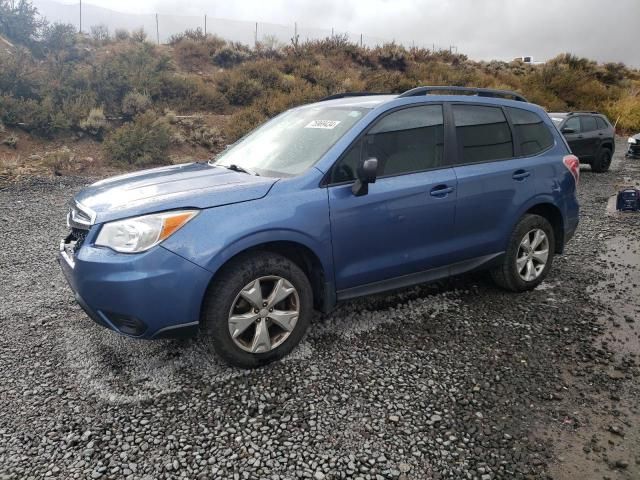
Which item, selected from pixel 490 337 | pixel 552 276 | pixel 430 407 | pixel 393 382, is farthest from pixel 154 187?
pixel 552 276

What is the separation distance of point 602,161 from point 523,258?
441 inches

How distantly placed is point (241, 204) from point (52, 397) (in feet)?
5.31

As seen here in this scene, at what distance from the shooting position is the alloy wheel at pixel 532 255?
4.49 m

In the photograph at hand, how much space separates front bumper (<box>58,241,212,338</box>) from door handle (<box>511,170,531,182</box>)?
283cm

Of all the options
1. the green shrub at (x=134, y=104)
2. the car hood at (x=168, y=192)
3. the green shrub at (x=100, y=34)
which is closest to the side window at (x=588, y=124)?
the green shrub at (x=134, y=104)

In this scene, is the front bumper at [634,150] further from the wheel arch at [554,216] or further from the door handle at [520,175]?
the door handle at [520,175]

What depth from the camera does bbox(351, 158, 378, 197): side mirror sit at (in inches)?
127

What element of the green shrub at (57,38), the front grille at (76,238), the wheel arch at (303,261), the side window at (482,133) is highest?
the green shrub at (57,38)

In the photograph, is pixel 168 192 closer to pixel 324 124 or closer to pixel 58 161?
pixel 324 124

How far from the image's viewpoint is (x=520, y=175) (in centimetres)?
431

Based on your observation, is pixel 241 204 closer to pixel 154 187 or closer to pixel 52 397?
pixel 154 187

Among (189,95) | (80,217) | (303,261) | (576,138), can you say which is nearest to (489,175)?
(303,261)

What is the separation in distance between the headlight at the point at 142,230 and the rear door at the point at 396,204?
102 cm

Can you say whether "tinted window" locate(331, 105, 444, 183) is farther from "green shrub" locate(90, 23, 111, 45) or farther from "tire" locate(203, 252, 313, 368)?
"green shrub" locate(90, 23, 111, 45)
